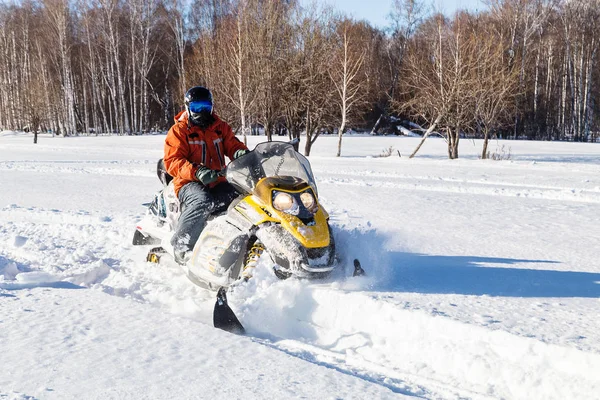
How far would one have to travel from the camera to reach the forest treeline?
2373cm

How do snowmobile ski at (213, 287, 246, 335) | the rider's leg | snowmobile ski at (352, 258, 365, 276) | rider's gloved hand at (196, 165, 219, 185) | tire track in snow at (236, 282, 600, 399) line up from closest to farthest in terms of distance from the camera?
tire track in snow at (236, 282, 600, 399) → snowmobile ski at (213, 287, 246, 335) → snowmobile ski at (352, 258, 365, 276) → rider's gloved hand at (196, 165, 219, 185) → the rider's leg

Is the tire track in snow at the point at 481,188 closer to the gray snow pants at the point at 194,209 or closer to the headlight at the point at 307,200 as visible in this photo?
the gray snow pants at the point at 194,209

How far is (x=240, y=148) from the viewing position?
5.08 metres

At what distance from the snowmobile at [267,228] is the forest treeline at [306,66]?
19161 millimetres

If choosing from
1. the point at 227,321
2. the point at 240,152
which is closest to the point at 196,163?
the point at 240,152

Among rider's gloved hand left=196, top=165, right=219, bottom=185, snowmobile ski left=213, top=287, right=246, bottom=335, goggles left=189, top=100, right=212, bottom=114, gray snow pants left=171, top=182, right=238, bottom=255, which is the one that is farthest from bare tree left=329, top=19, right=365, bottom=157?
snowmobile ski left=213, top=287, right=246, bottom=335

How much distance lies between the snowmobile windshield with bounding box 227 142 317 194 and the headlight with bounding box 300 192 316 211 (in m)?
0.30

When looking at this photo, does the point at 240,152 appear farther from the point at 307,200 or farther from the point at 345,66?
the point at 345,66

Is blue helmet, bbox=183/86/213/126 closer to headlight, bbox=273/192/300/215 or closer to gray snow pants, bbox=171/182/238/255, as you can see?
gray snow pants, bbox=171/182/238/255

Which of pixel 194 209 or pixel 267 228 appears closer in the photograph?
pixel 267 228

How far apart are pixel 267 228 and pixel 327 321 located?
0.77 metres

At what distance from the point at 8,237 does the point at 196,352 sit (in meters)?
4.32

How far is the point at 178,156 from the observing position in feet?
15.1

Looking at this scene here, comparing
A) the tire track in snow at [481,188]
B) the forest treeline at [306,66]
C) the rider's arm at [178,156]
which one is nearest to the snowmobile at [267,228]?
the rider's arm at [178,156]
